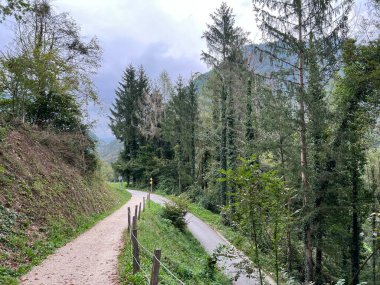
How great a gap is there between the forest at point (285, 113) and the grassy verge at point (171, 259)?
6.77 feet

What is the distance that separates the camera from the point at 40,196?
12.3 metres

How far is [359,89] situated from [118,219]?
12.9 m

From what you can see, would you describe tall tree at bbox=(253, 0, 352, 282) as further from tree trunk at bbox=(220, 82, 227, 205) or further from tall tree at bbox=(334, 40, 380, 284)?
tree trunk at bbox=(220, 82, 227, 205)

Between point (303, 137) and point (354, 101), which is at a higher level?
point (354, 101)

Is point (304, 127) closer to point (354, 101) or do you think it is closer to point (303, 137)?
point (303, 137)

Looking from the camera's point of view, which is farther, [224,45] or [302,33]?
[224,45]

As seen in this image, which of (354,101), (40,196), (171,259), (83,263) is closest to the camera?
(83,263)

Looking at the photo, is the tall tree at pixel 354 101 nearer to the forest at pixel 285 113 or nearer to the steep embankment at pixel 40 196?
the forest at pixel 285 113

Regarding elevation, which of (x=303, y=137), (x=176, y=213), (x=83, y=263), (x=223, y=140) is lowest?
(x=83, y=263)

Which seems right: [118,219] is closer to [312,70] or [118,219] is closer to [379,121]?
[312,70]

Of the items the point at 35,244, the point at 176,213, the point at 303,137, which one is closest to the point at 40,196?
the point at 35,244

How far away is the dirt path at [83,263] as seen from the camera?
7.49m

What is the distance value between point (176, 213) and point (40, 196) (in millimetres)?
9143

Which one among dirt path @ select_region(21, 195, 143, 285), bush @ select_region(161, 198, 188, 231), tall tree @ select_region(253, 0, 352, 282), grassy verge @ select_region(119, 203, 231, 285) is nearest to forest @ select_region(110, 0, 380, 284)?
tall tree @ select_region(253, 0, 352, 282)
